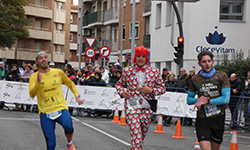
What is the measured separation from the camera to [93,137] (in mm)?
11602

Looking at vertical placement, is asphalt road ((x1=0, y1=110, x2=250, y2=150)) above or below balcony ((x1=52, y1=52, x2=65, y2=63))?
below

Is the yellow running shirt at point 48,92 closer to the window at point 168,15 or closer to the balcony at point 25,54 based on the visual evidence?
the window at point 168,15

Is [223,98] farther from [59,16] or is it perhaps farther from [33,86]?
[59,16]

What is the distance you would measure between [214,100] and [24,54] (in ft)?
216

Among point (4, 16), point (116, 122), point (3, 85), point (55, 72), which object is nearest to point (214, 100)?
point (55, 72)

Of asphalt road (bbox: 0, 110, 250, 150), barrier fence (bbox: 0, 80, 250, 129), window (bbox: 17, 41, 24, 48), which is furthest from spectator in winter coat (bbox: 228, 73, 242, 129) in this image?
window (bbox: 17, 41, 24, 48)

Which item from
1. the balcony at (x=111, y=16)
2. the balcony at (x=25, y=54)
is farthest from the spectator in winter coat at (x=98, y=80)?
the balcony at (x=25, y=54)

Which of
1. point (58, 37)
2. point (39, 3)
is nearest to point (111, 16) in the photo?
point (39, 3)

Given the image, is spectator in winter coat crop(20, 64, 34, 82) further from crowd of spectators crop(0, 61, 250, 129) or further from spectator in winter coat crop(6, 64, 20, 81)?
spectator in winter coat crop(6, 64, 20, 81)

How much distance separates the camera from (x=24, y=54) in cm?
7038

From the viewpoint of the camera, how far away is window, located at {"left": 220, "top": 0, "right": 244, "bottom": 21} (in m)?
28.8

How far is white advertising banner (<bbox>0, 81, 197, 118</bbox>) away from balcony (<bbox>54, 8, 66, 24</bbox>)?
56.5 metres

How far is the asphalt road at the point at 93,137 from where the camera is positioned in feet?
33.2

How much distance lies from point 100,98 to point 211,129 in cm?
1130
